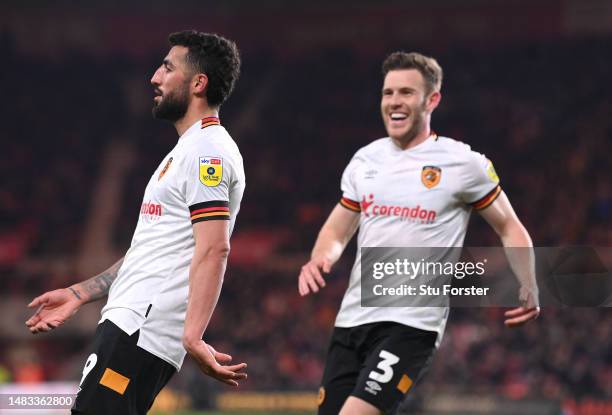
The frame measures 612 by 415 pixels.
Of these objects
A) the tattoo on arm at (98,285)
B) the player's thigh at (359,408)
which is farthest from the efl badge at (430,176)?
the tattoo on arm at (98,285)

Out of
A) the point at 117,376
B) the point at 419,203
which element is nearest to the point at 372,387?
the point at 419,203

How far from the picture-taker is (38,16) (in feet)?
95.1

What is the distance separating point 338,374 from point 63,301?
1.55 meters

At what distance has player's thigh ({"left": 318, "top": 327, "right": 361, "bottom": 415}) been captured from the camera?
5137mm

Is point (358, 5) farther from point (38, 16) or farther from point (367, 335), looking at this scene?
point (367, 335)

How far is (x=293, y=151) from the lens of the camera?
24.9m

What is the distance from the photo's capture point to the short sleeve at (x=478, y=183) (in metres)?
5.34

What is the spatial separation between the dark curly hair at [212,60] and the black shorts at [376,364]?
1.59m

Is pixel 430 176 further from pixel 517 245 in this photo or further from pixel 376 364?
pixel 376 364

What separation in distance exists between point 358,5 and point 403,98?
73.6ft

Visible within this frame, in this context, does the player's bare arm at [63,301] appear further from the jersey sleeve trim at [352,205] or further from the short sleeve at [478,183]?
the short sleeve at [478,183]

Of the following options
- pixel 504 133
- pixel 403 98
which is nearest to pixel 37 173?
pixel 504 133

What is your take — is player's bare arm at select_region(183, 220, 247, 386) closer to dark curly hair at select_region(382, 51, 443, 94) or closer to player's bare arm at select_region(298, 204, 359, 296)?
player's bare arm at select_region(298, 204, 359, 296)

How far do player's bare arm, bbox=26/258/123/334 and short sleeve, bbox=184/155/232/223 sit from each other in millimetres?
727
